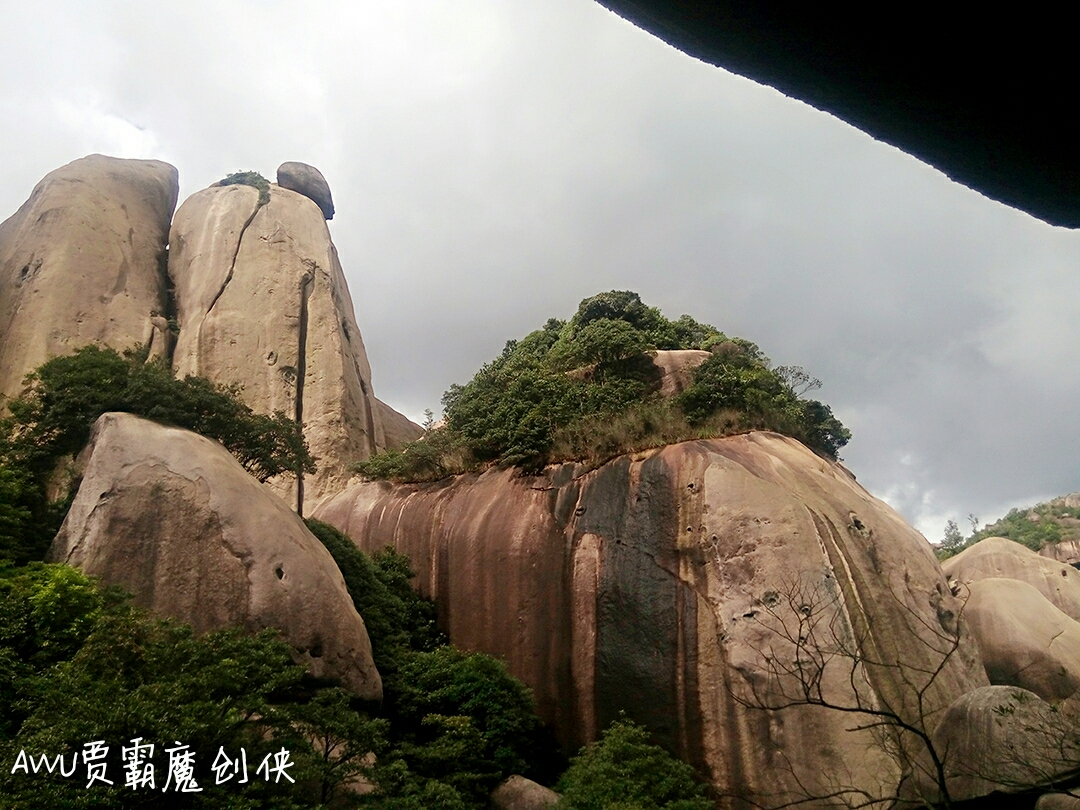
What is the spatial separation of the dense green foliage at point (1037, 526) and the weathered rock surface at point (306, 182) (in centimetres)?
3199

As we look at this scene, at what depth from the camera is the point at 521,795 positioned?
9.52 meters

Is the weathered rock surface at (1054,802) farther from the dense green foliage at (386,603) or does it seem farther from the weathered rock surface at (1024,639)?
the dense green foliage at (386,603)

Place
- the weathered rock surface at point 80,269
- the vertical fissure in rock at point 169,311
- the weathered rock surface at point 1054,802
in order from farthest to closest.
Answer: the vertical fissure in rock at point 169,311 → the weathered rock surface at point 80,269 → the weathered rock surface at point 1054,802

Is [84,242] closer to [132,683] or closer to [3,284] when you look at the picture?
[3,284]

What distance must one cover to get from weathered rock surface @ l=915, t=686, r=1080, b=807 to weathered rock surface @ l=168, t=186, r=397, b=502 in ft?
56.2

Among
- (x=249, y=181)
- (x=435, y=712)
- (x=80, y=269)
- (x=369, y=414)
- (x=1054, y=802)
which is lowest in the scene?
(x=1054, y=802)

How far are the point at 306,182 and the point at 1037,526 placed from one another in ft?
135

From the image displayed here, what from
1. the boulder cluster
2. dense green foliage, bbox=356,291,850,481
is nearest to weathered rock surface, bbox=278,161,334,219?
dense green foliage, bbox=356,291,850,481

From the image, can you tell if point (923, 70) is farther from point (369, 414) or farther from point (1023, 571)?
point (1023, 571)

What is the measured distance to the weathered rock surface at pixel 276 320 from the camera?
73.2 ft

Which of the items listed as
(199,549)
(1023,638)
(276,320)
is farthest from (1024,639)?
(276,320)

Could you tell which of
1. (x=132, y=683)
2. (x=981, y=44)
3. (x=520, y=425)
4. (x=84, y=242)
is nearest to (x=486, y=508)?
(x=520, y=425)

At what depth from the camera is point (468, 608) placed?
12727mm

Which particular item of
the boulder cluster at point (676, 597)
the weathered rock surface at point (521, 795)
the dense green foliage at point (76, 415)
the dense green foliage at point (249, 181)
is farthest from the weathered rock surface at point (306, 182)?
the weathered rock surface at point (521, 795)
